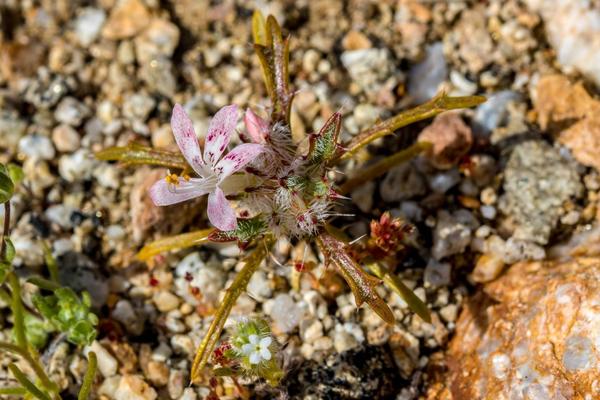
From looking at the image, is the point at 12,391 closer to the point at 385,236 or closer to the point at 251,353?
the point at 251,353

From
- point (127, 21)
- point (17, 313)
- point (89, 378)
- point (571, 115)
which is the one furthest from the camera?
point (127, 21)

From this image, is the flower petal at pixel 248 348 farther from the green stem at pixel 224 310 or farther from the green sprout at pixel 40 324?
the green sprout at pixel 40 324

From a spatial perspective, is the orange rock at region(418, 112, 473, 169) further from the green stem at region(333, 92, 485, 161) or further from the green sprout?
the green sprout

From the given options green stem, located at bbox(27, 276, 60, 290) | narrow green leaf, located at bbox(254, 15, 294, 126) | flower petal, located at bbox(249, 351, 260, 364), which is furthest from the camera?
narrow green leaf, located at bbox(254, 15, 294, 126)

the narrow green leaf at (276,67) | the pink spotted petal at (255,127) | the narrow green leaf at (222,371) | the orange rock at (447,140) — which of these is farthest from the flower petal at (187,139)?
the orange rock at (447,140)

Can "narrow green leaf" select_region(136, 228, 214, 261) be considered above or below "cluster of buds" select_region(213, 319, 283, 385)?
above

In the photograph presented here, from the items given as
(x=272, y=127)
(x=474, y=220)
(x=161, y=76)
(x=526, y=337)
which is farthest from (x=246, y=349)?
(x=161, y=76)

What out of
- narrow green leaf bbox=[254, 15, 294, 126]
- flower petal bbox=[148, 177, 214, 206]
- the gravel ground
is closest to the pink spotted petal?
narrow green leaf bbox=[254, 15, 294, 126]

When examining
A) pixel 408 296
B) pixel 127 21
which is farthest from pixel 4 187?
pixel 127 21
